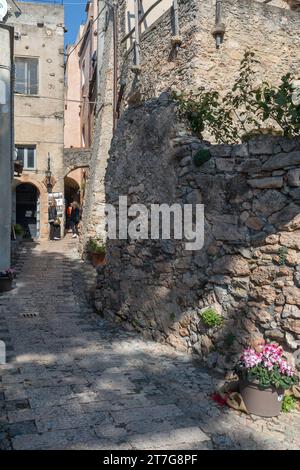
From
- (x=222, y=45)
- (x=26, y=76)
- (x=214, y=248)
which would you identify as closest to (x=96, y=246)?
(x=222, y=45)

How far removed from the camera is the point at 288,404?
11.9 feet

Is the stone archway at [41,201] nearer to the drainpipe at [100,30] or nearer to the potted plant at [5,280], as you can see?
the drainpipe at [100,30]

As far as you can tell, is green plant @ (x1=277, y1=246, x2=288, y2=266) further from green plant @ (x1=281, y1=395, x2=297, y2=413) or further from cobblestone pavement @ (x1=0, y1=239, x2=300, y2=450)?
cobblestone pavement @ (x1=0, y1=239, x2=300, y2=450)

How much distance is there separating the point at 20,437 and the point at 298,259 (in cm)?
268

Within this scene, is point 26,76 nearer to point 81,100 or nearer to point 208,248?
point 81,100

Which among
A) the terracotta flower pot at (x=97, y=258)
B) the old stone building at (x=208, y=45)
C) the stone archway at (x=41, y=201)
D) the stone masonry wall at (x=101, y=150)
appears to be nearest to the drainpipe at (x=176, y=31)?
the old stone building at (x=208, y=45)

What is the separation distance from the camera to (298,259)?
385 centimetres

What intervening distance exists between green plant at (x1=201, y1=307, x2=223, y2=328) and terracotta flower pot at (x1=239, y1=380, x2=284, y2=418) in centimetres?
107

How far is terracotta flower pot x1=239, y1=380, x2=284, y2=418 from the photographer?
11.3ft

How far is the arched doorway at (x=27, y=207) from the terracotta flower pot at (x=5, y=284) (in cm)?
890

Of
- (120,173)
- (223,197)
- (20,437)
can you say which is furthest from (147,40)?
(20,437)

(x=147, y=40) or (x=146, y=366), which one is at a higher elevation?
(x=147, y=40)

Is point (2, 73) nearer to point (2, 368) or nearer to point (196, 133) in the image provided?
point (196, 133)

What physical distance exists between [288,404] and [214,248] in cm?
171
